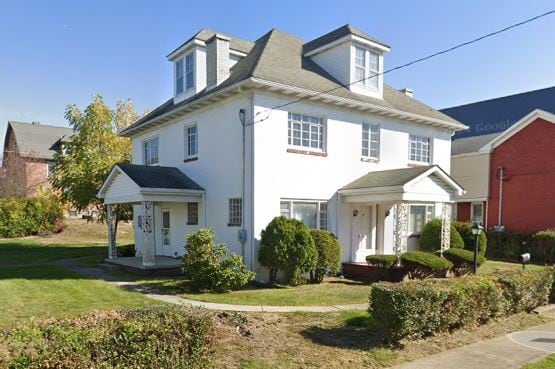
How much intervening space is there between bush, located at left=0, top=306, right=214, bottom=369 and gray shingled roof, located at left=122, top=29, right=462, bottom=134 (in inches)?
335

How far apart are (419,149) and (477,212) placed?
9.36 metres

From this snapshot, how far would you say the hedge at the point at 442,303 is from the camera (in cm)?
665

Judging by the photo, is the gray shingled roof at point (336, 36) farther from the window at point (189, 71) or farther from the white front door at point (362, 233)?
the white front door at point (362, 233)

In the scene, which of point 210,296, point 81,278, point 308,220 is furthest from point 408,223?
point 81,278

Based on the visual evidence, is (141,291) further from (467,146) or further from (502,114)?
(502,114)

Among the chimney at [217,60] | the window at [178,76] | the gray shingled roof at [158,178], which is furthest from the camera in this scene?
the window at [178,76]

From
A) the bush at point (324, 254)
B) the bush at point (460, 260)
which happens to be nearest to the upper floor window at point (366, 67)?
the bush at point (324, 254)

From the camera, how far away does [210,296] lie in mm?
10344

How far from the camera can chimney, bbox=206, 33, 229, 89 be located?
14.2m

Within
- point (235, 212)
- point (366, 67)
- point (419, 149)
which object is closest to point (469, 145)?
point (419, 149)

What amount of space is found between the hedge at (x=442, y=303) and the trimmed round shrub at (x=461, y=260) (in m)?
4.51

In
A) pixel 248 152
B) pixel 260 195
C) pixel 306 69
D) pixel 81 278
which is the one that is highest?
pixel 306 69

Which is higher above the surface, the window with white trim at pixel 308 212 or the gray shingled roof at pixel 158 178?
the gray shingled roof at pixel 158 178

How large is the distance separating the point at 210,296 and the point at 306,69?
9172mm
